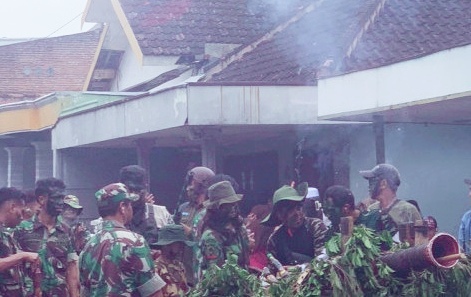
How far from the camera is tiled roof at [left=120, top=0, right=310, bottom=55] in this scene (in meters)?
17.4

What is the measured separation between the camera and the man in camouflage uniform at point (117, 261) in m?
5.68

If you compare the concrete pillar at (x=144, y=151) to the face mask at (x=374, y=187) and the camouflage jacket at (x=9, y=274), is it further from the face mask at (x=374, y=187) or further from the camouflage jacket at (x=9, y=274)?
the camouflage jacket at (x=9, y=274)

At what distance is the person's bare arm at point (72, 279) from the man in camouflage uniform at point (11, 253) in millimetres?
368

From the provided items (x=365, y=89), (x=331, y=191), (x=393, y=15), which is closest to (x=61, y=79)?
(x=393, y=15)

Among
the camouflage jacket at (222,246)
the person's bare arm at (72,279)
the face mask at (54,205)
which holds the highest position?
the face mask at (54,205)

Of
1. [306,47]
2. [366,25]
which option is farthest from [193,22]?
[366,25]

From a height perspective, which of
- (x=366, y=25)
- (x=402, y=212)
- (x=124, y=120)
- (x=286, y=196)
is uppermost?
(x=366, y=25)

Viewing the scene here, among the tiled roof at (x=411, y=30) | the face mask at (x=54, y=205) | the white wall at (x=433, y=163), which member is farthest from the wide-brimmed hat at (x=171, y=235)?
the tiled roof at (x=411, y=30)

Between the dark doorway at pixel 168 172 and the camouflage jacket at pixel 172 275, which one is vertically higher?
the dark doorway at pixel 168 172

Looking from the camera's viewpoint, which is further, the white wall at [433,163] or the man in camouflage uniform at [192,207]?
the white wall at [433,163]

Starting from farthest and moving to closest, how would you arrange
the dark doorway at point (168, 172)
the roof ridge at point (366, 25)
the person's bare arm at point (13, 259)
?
the dark doorway at point (168, 172), the roof ridge at point (366, 25), the person's bare arm at point (13, 259)

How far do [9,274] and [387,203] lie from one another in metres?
2.94

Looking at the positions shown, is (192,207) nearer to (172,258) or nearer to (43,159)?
(172,258)

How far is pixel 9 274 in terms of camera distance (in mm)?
7156
